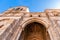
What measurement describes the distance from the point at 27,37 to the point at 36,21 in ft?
9.41

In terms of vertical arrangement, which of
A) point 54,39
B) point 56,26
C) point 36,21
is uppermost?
point 36,21

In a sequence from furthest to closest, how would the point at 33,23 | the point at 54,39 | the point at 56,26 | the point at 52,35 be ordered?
the point at 33,23 → the point at 56,26 → the point at 52,35 → the point at 54,39

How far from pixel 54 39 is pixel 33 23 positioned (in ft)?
23.4

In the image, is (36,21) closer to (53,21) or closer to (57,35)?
(53,21)

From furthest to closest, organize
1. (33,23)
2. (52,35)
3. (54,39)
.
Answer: (33,23) < (52,35) < (54,39)

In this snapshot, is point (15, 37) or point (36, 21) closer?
point (15, 37)

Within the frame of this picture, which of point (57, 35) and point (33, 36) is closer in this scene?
point (57, 35)

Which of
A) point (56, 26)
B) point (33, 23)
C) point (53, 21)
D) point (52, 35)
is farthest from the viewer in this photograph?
point (33, 23)

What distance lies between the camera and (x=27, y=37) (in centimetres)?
1852

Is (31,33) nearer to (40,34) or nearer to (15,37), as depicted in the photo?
(40,34)

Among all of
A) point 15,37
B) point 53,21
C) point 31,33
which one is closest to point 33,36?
point 31,33

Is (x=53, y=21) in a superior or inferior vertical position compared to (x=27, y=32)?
superior

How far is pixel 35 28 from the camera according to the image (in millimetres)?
19906

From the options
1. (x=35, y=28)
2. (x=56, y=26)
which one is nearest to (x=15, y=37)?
(x=56, y=26)
